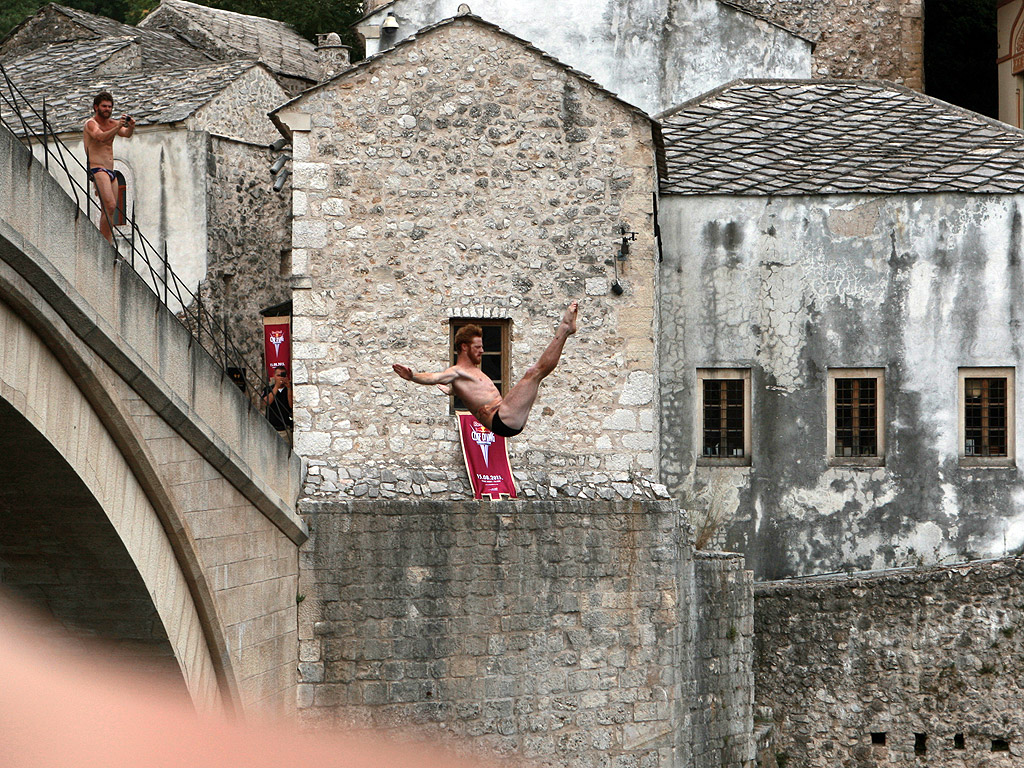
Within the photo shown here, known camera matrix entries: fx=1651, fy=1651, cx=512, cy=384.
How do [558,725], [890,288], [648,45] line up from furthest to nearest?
1. [648,45]
2. [890,288]
3. [558,725]

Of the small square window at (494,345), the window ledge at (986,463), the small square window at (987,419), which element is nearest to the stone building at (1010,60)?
the small square window at (987,419)

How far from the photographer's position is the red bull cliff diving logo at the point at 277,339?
1847cm

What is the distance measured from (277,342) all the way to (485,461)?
423 cm

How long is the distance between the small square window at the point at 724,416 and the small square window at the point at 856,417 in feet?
3.14

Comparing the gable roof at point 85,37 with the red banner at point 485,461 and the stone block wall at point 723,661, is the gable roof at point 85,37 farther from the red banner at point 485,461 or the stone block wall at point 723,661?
the stone block wall at point 723,661

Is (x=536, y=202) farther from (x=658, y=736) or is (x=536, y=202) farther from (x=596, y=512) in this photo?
(x=658, y=736)

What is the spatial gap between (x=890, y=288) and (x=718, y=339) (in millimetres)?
2030

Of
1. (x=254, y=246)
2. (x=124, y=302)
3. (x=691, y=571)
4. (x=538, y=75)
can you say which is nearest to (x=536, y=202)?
(x=538, y=75)

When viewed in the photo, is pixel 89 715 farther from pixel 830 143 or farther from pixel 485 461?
pixel 830 143

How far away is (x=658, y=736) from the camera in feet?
51.0

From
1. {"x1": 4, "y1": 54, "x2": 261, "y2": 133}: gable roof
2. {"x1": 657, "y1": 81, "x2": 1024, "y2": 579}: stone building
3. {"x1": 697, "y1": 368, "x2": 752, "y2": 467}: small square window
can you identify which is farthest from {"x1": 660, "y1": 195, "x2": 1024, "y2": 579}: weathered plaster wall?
{"x1": 4, "y1": 54, "x2": 261, "y2": 133}: gable roof

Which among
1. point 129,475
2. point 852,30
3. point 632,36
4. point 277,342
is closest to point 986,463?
point 632,36

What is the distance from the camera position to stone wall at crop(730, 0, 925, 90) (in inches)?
1093

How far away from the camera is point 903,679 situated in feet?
60.7
